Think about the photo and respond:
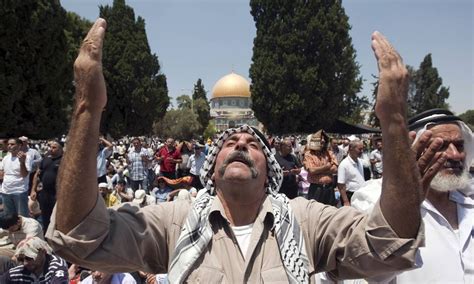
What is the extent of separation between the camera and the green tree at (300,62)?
117ft

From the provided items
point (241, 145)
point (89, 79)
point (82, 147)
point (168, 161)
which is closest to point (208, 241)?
point (241, 145)

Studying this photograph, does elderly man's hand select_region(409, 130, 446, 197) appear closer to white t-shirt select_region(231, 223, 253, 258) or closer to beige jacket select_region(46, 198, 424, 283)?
beige jacket select_region(46, 198, 424, 283)

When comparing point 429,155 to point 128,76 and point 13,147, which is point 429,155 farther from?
point 128,76

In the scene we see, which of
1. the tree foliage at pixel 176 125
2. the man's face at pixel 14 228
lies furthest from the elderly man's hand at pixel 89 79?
the tree foliage at pixel 176 125

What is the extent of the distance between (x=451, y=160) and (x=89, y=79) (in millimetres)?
2138

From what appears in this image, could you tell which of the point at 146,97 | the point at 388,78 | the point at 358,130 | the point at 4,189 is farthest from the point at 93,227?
the point at 146,97

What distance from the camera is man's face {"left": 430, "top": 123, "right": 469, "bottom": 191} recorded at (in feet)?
8.39

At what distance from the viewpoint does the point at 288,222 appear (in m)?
2.01

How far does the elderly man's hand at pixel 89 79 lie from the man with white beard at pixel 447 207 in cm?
161

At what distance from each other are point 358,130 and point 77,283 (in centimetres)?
2865

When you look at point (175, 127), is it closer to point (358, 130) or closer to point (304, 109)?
point (304, 109)

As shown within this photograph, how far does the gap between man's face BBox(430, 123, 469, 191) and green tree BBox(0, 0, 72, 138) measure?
74.2 feet

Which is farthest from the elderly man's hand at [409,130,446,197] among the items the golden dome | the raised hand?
the golden dome

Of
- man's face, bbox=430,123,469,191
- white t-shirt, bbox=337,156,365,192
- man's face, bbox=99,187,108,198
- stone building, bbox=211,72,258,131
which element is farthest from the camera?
stone building, bbox=211,72,258,131
